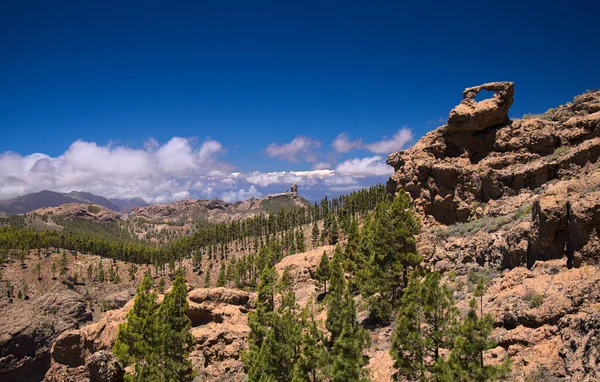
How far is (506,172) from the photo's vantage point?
1524 inches

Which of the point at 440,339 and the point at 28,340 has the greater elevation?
the point at 440,339

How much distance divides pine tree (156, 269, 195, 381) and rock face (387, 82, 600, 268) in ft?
81.9

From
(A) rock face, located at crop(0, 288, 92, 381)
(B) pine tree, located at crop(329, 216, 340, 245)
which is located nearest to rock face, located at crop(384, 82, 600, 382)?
(B) pine tree, located at crop(329, 216, 340, 245)

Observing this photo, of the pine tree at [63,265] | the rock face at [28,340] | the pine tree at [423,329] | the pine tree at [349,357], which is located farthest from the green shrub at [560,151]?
the pine tree at [63,265]

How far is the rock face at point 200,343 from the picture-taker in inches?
1265

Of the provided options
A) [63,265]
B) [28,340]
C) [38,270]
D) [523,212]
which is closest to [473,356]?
[523,212]

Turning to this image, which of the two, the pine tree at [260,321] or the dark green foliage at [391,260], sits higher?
the dark green foliage at [391,260]

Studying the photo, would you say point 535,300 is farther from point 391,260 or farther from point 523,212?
point 391,260

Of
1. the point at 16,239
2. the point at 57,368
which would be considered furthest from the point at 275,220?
the point at 57,368

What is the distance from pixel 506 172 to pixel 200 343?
37473 millimetres

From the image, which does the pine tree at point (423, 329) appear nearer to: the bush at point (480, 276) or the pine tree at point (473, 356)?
the pine tree at point (473, 356)

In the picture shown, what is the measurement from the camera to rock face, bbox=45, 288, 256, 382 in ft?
105

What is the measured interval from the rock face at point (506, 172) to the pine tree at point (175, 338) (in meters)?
25.0

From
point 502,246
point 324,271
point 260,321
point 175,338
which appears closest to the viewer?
point 502,246
